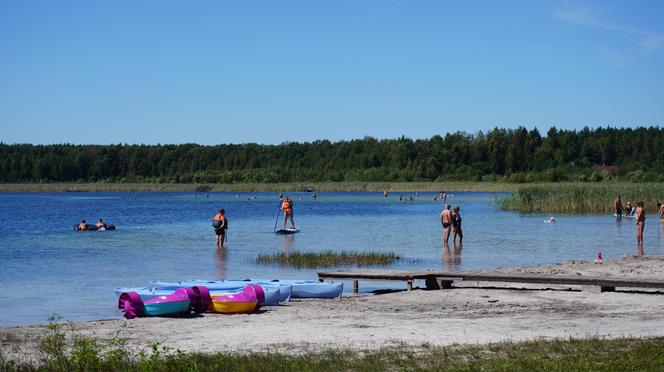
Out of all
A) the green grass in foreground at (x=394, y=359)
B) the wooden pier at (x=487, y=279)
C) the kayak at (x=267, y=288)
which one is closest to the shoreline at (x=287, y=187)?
the wooden pier at (x=487, y=279)

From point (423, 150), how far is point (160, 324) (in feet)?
460

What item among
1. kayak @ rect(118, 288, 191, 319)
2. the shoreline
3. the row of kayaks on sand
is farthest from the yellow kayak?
the shoreline

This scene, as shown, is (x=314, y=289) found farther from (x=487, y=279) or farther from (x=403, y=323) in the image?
(x=403, y=323)

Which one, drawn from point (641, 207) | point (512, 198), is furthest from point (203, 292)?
point (512, 198)

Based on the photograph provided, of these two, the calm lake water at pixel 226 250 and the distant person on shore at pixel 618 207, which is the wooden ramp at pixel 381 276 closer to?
the calm lake water at pixel 226 250

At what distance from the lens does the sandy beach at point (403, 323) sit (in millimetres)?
12734

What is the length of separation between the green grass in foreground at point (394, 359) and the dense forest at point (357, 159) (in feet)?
345

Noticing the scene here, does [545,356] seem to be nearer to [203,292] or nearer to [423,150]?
[203,292]

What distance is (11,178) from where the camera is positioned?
169 meters

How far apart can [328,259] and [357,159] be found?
135422mm

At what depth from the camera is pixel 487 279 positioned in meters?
19.2

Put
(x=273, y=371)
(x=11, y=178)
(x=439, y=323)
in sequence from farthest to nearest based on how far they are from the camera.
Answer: (x=11, y=178)
(x=439, y=323)
(x=273, y=371)

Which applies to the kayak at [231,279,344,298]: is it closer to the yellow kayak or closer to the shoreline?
the yellow kayak

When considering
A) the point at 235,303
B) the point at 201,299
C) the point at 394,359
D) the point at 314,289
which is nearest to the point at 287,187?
the point at 314,289
